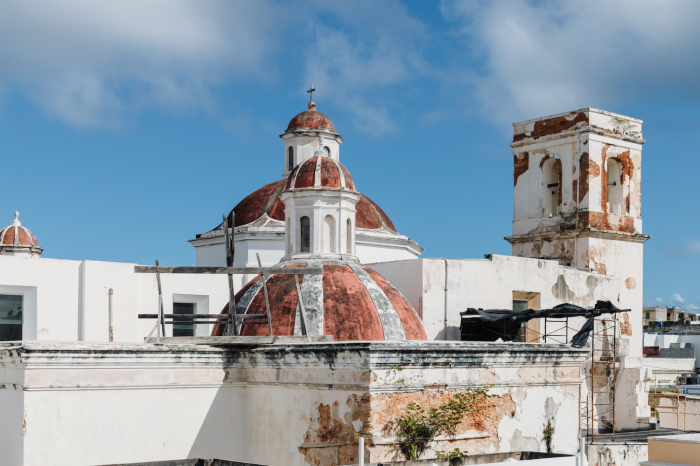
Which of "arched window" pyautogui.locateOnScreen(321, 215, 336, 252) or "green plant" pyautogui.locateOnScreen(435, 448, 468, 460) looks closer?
"green plant" pyautogui.locateOnScreen(435, 448, 468, 460)

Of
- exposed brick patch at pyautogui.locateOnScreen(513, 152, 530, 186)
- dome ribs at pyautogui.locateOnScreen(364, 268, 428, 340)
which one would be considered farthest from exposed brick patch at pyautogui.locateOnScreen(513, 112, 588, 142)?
dome ribs at pyautogui.locateOnScreen(364, 268, 428, 340)

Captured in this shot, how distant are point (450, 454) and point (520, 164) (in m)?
17.9

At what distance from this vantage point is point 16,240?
31969 mm

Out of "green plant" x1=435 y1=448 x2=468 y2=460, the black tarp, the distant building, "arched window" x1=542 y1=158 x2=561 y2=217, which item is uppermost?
"arched window" x1=542 y1=158 x2=561 y2=217

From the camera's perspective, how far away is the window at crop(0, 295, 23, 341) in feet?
59.7

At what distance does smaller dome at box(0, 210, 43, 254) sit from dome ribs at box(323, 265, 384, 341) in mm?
19880

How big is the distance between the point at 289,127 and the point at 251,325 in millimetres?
10606

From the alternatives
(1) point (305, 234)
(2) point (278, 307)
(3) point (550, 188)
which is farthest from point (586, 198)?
(2) point (278, 307)

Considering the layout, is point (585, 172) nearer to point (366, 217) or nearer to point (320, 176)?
point (366, 217)

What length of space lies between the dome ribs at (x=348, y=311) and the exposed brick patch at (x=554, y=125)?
12371 millimetres

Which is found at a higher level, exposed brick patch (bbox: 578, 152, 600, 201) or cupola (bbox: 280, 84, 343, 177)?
cupola (bbox: 280, 84, 343, 177)

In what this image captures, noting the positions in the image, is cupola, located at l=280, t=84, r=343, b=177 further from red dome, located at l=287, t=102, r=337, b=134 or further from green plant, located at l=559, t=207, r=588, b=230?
green plant, located at l=559, t=207, r=588, b=230

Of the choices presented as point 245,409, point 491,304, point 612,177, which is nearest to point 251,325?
point 245,409

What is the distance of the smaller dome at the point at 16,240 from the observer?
31828 millimetres
